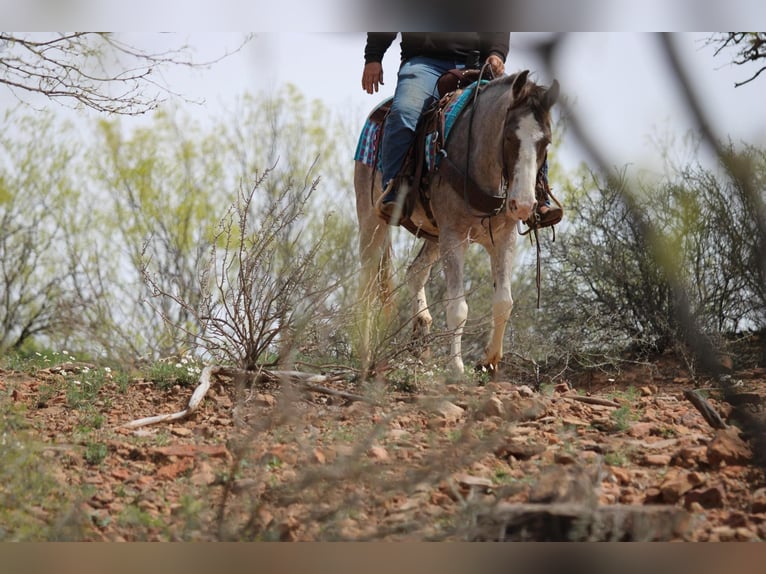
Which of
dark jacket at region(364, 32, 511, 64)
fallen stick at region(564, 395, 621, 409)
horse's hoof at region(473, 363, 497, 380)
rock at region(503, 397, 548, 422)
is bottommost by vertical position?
rock at region(503, 397, 548, 422)

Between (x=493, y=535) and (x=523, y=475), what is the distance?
2.86ft

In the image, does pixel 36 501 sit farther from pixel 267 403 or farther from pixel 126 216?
pixel 126 216

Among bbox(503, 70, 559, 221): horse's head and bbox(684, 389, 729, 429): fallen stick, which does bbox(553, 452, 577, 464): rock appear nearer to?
bbox(684, 389, 729, 429): fallen stick

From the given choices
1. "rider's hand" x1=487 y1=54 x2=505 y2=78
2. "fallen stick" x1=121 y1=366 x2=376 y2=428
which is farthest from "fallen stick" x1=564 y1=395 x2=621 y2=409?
"rider's hand" x1=487 y1=54 x2=505 y2=78

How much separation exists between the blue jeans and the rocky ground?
1918 mm

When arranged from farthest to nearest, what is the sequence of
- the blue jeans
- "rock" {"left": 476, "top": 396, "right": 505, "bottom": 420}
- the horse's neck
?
the blue jeans → the horse's neck → "rock" {"left": 476, "top": 396, "right": 505, "bottom": 420}

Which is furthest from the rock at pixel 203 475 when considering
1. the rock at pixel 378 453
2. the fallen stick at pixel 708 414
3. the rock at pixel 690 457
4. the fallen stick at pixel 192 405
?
the fallen stick at pixel 708 414

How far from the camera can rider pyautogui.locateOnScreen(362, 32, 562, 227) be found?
6758 millimetres

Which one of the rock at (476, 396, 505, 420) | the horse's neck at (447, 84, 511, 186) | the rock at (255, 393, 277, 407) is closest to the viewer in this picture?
the rock at (476, 396, 505, 420)

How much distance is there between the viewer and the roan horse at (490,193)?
5992 millimetres

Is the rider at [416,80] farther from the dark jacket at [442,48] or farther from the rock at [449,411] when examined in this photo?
the rock at [449,411]

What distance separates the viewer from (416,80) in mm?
7109

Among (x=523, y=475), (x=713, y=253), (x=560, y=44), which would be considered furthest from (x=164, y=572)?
(x=713, y=253)

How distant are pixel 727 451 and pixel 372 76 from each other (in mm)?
4543
